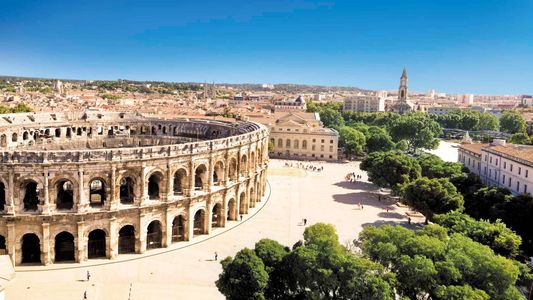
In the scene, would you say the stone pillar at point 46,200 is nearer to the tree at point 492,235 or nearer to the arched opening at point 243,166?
the arched opening at point 243,166

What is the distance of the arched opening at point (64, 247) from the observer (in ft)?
116

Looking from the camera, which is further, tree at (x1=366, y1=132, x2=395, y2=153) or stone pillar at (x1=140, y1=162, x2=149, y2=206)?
tree at (x1=366, y1=132, x2=395, y2=153)

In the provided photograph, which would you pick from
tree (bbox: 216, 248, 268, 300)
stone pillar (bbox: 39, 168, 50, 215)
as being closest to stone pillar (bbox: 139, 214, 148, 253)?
stone pillar (bbox: 39, 168, 50, 215)

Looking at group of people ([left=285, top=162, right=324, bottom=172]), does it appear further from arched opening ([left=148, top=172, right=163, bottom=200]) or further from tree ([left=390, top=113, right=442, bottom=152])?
arched opening ([left=148, top=172, right=163, bottom=200])

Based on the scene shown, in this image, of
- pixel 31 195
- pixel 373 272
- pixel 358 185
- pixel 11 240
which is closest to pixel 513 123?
pixel 358 185

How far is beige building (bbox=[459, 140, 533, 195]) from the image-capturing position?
150 ft

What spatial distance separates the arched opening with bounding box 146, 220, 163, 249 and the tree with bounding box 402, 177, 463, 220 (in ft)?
88.0

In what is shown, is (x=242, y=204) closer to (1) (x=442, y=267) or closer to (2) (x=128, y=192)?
(2) (x=128, y=192)

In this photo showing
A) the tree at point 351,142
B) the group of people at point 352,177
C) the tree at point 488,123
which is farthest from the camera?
the tree at point 488,123

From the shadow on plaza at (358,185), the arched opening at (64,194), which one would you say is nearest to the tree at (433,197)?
the shadow on plaza at (358,185)

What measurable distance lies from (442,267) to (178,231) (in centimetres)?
2484

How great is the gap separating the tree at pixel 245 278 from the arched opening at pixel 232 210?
21.1 m

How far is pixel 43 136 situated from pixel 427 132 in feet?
262

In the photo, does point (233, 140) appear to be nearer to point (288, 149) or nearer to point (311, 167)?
point (311, 167)
